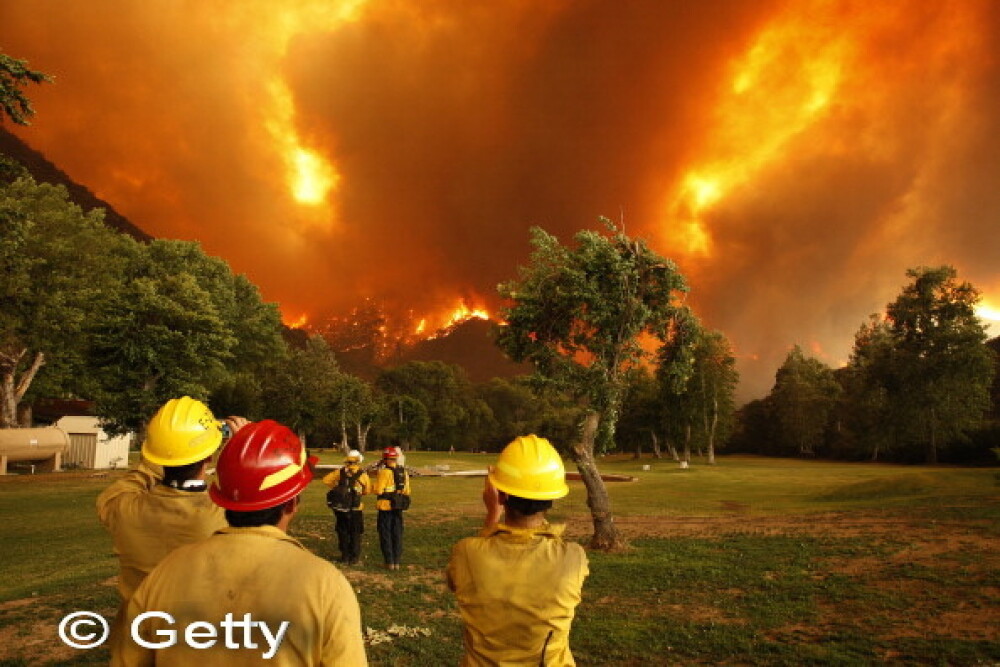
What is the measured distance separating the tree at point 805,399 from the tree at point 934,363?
15605mm

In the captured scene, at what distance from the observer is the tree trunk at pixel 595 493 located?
17328 millimetres

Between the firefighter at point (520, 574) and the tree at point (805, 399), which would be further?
the tree at point (805, 399)

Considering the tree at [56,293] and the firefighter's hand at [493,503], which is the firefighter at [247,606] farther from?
the tree at [56,293]

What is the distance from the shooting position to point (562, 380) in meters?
17.8

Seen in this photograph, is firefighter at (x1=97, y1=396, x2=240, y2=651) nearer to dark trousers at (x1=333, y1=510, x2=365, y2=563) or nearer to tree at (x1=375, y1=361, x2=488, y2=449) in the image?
dark trousers at (x1=333, y1=510, x2=365, y2=563)

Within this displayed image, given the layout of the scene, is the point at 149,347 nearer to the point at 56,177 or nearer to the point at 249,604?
the point at 249,604

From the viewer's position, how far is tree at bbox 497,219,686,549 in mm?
17406

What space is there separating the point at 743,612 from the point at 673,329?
A: 9418 mm

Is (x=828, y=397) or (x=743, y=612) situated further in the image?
(x=828, y=397)

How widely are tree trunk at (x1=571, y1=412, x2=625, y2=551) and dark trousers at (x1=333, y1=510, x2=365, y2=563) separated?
6544mm

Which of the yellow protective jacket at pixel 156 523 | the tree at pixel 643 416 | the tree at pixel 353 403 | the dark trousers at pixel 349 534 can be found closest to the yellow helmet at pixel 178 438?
the yellow protective jacket at pixel 156 523

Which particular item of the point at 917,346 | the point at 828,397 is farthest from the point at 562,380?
the point at 828,397

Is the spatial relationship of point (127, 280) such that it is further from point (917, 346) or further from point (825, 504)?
point (917, 346)

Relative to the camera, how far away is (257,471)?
284 cm
